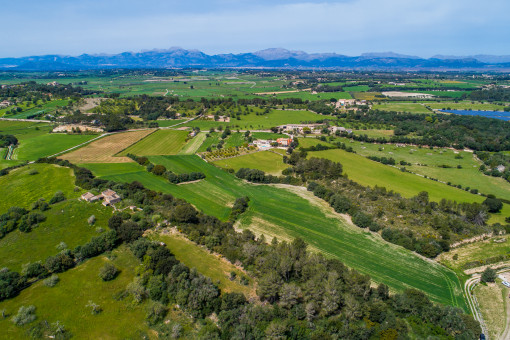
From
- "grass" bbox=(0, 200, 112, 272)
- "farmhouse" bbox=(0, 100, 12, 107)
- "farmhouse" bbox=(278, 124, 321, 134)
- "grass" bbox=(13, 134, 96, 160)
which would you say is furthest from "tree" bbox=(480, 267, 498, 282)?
"farmhouse" bbox=(0, 100, 12, 107)

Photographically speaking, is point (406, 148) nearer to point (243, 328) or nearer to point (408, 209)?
point (408, 209)

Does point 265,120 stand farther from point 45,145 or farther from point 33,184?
point 33,184

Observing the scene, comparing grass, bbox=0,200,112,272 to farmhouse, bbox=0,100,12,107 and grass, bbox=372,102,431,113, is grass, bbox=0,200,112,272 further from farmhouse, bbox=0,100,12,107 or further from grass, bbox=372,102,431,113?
grass, bbox=372,102,431,113

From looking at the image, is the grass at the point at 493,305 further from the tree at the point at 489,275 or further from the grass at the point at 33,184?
the grass at the point at 33,184

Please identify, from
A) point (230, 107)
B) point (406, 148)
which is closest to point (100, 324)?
point (406, 148)

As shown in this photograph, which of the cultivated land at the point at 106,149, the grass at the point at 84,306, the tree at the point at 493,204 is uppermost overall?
the cultivated land at the point at 106,149

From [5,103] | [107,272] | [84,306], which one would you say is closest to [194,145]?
[107,272]

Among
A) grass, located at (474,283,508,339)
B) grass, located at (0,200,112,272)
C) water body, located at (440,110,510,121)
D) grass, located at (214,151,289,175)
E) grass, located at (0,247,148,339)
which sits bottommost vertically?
grass, located at (474,283,508,339)

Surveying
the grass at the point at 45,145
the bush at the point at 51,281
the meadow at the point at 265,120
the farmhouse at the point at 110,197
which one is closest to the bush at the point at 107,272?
the bush at the point at 51,281
